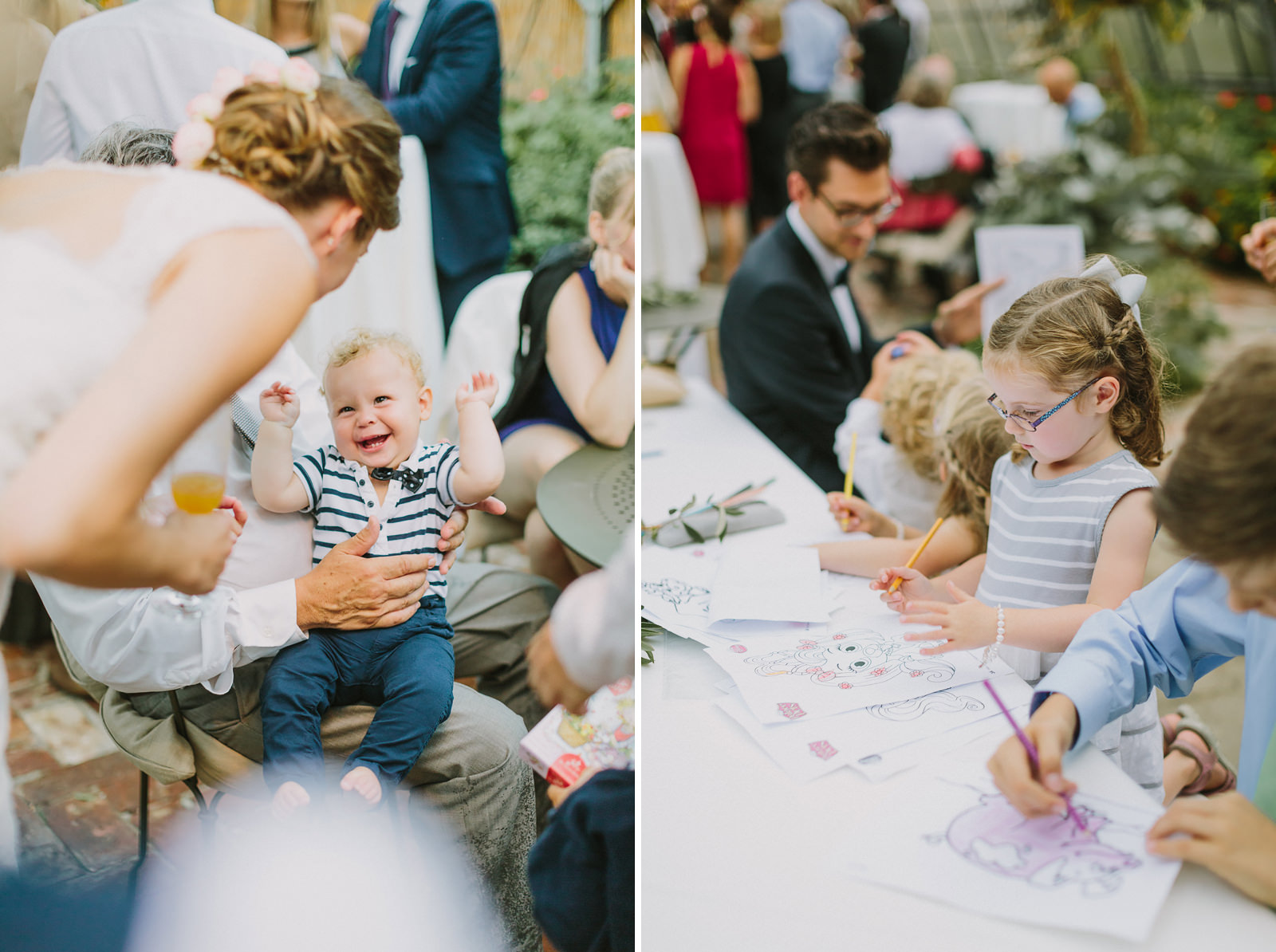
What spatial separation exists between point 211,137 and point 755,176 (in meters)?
5.99

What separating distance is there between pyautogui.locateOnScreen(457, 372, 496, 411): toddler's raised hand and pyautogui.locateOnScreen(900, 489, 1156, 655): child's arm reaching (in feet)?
2.28

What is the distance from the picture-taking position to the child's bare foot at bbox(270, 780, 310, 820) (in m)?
1.30

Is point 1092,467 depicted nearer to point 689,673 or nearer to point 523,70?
point 689,673

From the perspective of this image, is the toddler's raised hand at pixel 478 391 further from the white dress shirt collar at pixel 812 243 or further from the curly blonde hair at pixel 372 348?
the white dress shirt collar at pixel 812 243

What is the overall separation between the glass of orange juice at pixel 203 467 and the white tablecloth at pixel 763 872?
669 mm

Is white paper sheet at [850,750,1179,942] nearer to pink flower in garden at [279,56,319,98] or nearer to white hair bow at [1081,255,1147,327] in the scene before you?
white hair bow at [1081,255,1147,327]

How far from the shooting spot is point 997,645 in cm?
139

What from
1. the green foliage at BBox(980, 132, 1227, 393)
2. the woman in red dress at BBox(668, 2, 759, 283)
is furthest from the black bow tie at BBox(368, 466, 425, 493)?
the green foliage at BBox(980, 132, 1227, 393)

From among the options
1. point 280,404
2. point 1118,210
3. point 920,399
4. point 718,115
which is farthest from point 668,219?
point 280,404

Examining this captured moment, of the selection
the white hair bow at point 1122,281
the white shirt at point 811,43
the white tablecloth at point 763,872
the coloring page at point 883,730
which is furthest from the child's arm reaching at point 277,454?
the white shirt at point 811,43

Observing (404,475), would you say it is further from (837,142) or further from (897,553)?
(837,142)

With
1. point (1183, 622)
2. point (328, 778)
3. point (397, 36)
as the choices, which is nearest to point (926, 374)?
point (1183, 622)

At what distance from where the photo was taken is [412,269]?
4.62 ft

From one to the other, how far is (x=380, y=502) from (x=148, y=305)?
1.41ft
